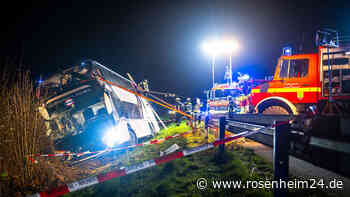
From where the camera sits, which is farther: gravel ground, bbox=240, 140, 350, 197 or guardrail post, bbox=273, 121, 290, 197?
gravel ground, bbox=240, 140, 350, 197

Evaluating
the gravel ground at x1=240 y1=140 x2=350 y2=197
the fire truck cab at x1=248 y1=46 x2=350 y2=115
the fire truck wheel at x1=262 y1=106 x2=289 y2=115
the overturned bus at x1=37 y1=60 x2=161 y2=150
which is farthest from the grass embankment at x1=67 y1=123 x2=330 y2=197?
the fire truck cab at x1=248 y1=46 x2=350 y2=115

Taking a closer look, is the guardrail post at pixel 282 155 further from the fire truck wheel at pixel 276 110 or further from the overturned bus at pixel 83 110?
the fire truck wheel at pixel 276 110

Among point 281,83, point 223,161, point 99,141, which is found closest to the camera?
point 223,161

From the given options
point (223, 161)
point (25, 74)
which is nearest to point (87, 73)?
point (25, 74)

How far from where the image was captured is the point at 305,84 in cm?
536

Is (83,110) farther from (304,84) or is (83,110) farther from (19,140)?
(304,84)

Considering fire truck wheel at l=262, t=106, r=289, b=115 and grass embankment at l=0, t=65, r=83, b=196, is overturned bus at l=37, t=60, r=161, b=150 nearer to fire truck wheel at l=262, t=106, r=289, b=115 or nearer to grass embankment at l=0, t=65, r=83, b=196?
grass embankment at l=0, t=65, r=83, b=196

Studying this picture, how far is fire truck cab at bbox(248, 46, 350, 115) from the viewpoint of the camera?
469cm

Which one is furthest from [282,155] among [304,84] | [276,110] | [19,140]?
[304,84]

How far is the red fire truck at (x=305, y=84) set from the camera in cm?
466

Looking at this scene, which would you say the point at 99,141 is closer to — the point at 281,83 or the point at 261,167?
the point at 261,167

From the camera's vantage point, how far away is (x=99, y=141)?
187 inches

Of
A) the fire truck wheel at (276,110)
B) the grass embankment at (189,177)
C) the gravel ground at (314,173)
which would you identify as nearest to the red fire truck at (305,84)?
the fire truck wheel at (276,110)

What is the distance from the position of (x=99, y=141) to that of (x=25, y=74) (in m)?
2.54
